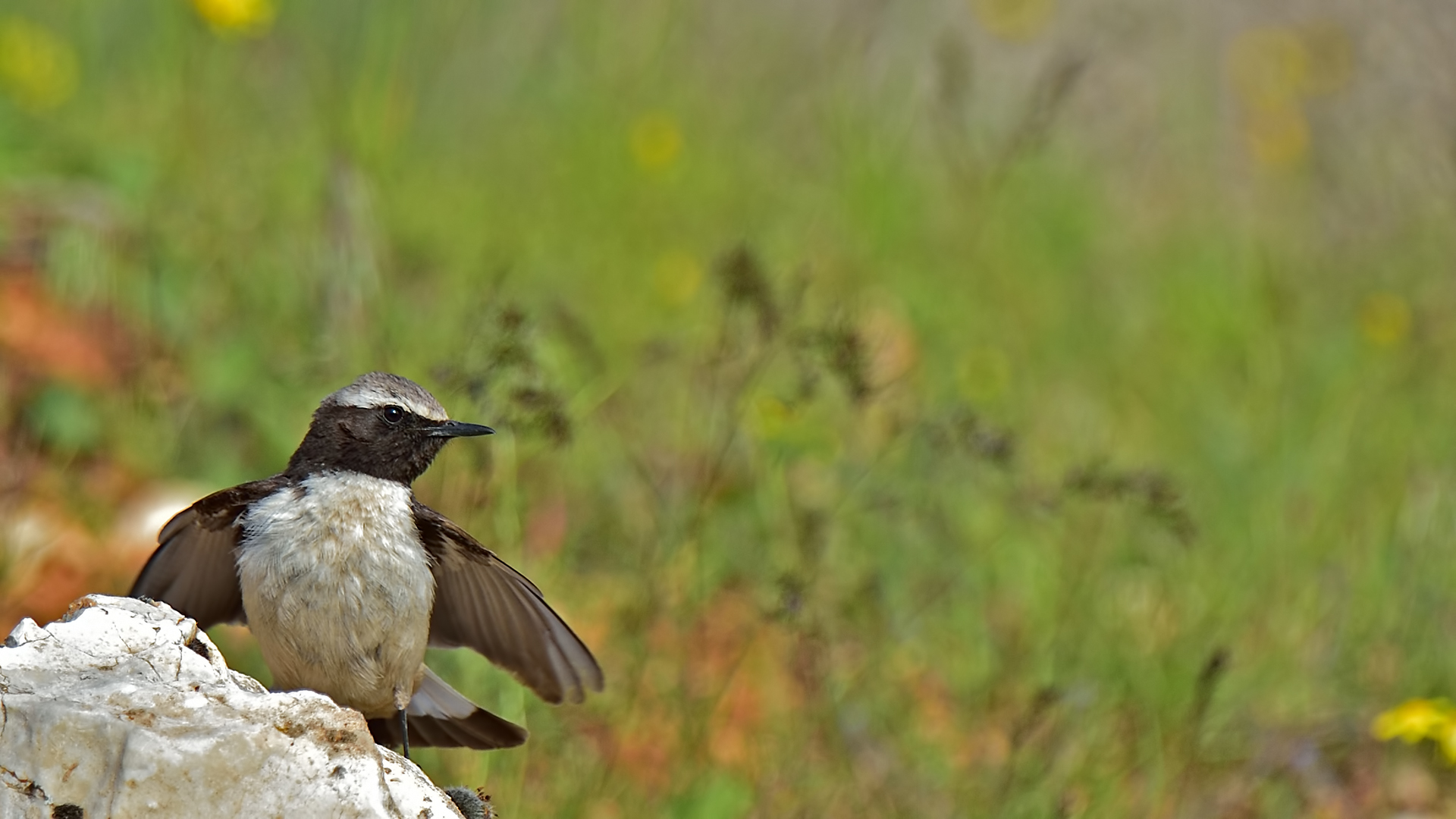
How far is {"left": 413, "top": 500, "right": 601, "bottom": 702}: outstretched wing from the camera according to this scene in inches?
158

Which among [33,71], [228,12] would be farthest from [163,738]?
[33,71]

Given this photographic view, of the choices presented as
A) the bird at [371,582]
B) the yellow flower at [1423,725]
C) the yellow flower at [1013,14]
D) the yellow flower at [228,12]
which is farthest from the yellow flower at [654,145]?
the yellow flower at [1423,725]

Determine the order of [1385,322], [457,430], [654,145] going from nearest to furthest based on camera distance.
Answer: [457,430]
[1385,322]
[654,145]

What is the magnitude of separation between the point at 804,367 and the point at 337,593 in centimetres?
184

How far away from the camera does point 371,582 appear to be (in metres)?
3.81

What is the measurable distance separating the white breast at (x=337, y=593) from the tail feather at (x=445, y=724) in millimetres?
262

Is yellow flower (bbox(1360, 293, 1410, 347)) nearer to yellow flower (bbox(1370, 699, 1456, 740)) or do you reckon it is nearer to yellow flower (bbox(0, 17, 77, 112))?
yellow flower (bbox(1370, 699, 1456, 740))

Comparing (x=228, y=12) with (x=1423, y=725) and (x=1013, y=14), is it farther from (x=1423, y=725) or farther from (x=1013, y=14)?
(x=1013, y=14)

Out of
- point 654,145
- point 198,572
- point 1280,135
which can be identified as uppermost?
point 1280,135

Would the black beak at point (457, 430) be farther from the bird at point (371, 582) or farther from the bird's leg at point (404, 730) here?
the bird's leg at point (404, 730)

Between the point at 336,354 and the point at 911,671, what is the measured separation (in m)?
2.54

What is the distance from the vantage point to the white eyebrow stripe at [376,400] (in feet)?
13.9

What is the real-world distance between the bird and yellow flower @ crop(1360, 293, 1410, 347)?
17.0ft

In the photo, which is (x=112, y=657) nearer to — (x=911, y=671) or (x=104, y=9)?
(x=911, y=671)
